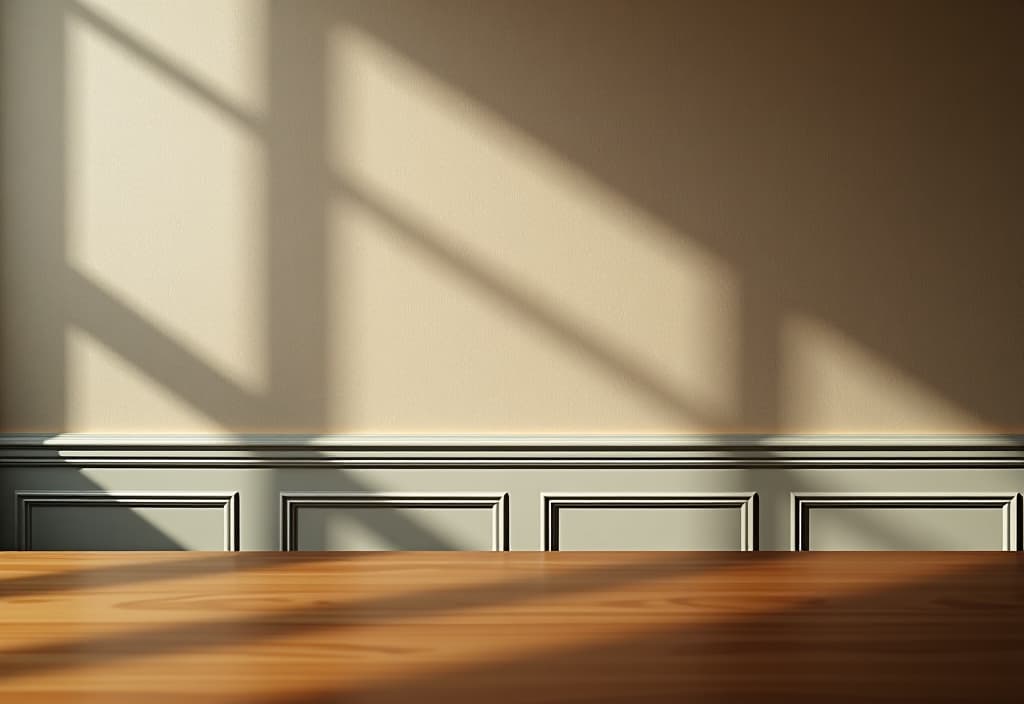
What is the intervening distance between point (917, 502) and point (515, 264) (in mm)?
1172

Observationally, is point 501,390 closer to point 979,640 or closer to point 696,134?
point 696,134

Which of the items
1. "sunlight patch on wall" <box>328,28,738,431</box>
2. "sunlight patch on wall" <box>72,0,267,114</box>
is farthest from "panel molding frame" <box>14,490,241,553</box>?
"sunlight patch on wall" <box>72,0,267,114</box>

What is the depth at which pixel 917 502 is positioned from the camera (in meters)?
2.26

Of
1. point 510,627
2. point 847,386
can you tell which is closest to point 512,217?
point 847,386

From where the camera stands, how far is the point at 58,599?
62 centimetres

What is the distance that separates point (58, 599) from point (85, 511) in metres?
1.89

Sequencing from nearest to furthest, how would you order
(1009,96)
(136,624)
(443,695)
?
(443,695) → (136,624) → (1009,96)

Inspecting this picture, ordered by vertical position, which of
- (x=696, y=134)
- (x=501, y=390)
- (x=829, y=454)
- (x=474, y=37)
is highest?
(x=474, y=37)

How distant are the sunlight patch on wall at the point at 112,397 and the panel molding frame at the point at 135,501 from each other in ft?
0.54

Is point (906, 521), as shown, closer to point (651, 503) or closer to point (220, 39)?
point (651, 503)

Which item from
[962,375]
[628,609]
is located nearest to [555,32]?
[962,375]

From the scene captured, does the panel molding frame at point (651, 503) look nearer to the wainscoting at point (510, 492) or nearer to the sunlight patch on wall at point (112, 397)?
the wainscoting at point (510, 492)

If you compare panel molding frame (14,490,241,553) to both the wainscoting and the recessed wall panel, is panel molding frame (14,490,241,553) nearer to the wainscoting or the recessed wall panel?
the wainscoting

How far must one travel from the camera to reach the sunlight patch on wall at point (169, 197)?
231cm
